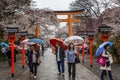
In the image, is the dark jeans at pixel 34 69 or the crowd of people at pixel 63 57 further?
the dark jeans at pixel 34 69

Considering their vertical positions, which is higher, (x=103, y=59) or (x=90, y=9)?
(x=90, y=9)

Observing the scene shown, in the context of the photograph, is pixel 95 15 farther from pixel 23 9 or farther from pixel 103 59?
pixel 103 59

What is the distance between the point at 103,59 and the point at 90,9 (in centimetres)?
5887

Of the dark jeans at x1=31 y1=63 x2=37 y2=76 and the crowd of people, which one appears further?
the dark jeans at x1=31 y1=63 x2=37 y2=76

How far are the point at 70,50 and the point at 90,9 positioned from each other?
187ft

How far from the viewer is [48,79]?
56.3 feet

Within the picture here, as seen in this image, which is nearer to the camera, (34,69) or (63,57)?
(34,69)

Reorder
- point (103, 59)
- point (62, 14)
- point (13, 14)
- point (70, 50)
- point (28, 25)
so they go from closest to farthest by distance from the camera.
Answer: point (103, 59)
point (70, 50)
point (13, 14)
point (28, 25)
point (62, 14)

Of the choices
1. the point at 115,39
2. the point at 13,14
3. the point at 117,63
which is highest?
the point at 13,14

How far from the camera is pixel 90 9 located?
239ft

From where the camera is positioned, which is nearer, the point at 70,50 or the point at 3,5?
the point at 70,50

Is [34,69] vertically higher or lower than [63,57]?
lower

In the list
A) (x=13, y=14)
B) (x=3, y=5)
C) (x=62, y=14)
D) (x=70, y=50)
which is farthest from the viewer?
(x=62, y=14)

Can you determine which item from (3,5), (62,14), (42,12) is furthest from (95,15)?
(3,5)
